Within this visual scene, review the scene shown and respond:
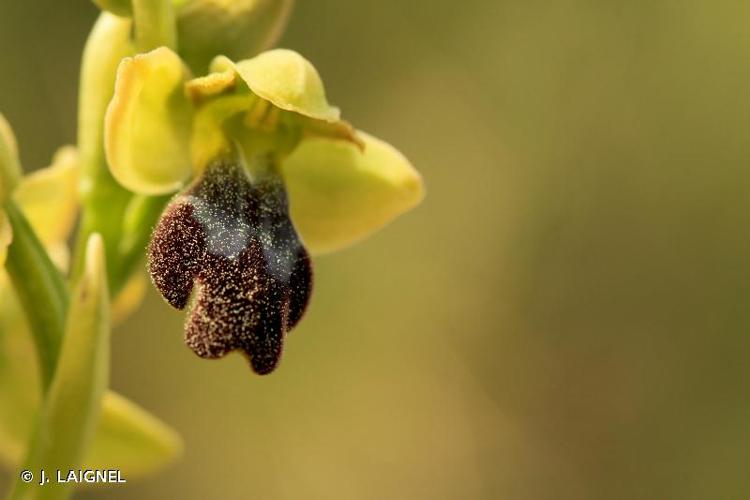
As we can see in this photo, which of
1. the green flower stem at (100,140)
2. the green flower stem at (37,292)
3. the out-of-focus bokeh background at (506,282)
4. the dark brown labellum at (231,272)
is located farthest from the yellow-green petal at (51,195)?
the out-of-focus bokeh background at (506,282)

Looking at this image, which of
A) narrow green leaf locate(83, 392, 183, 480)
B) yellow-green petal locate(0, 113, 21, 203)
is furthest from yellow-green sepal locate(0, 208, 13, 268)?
narrow green leaf locate(83, 392, 183, 480)

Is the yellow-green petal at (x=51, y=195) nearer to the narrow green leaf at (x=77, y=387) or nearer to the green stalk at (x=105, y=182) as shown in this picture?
the green stalk at (x=105, y=182)

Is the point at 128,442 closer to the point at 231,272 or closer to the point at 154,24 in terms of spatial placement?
the point at 231,272

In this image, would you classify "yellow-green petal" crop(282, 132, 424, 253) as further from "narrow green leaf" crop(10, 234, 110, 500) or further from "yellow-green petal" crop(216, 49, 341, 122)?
"narrow green leaf" crop(10, 234, 110, 500)

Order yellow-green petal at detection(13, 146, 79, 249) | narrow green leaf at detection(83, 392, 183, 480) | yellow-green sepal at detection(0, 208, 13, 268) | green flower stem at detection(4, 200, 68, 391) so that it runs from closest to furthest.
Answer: yellow-green sepal at detection(0, 208, 13, 268), green flower stem at detection(4, 200, 68, 391), yellow-green petal at detection(13, 146, 79, 249), narrow green leaf at detection(83, 392, 183, 480)

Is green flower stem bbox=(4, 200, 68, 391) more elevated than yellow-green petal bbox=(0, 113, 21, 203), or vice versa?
yellow-green petal bbox=(0, 113, 21, 203)

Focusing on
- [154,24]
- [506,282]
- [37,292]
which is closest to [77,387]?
[37,292]

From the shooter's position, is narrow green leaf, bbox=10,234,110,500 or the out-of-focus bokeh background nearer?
narrow green leaf, bbox=10,234,110,500
